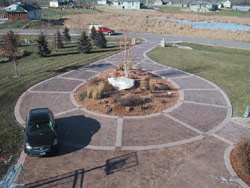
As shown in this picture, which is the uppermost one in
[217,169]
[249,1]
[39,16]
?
[249,1]

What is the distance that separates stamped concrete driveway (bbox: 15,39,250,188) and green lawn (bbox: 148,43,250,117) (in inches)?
49.9

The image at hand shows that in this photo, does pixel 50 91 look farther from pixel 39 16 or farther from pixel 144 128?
pixel 39 16

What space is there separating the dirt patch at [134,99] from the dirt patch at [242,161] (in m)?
5.27

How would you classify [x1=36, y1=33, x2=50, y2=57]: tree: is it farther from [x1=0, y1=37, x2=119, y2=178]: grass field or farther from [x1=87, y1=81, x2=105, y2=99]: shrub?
[x1=87, y1=81, x2=105, y2=99]: shrub

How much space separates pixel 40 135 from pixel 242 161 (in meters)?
8.59

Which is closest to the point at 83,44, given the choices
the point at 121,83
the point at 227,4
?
the point at 121,83

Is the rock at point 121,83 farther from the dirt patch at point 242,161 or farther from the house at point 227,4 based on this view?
the house at point 227,4

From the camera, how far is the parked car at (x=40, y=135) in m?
8.95

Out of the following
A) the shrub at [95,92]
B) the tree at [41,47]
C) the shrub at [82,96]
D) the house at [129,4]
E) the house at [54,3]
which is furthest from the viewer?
the house at [129,4]

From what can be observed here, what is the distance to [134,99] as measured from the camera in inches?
551

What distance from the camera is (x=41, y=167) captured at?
8617 mm

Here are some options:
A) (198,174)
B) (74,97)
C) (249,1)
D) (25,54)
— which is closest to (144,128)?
(198,174)

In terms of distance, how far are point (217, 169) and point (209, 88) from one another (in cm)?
962

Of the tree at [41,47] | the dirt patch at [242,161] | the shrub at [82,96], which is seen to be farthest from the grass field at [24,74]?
the dirt patch at [242,161]
